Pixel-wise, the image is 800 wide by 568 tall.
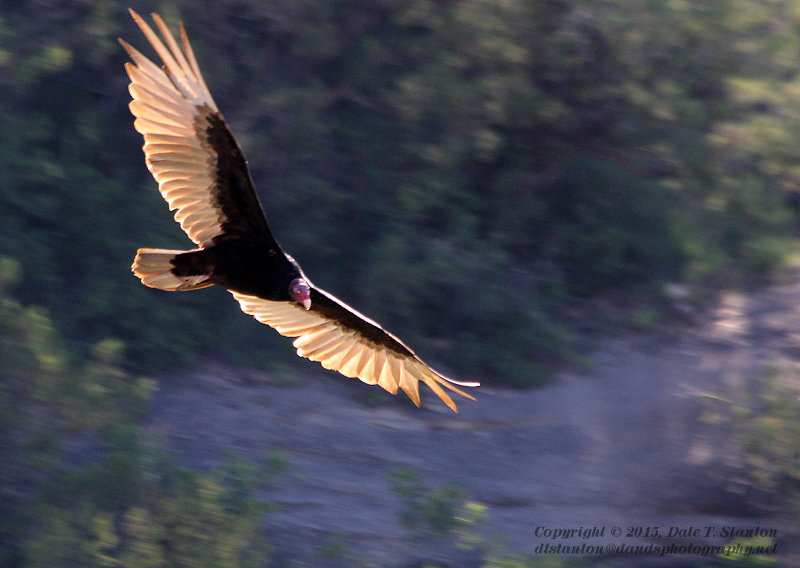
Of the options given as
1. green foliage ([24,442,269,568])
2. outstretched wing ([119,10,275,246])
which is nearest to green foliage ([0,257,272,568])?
green foliage ([24,442,269,568])

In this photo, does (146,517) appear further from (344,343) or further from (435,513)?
(435,513)

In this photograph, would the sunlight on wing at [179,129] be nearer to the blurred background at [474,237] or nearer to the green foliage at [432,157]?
the blurred background at [474,237]

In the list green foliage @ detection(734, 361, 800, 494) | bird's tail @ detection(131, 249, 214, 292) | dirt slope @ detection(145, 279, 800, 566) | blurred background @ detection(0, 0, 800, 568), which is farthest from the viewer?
blurred background @ detection(0, 0, 800, 568)

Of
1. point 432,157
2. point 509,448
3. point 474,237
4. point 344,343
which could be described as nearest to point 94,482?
point 344,343

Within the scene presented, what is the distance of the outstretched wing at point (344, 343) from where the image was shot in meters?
4.00

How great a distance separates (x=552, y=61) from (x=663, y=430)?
95.1 inches

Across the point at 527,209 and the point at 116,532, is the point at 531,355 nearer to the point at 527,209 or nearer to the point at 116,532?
the point at 527,209

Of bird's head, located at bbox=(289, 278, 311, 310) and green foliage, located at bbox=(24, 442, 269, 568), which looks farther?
green foliage, located at bbox=(24, 442, 269, 568)

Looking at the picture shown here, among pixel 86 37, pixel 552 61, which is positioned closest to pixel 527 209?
pixel 552 61

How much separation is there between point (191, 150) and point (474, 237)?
3595 millimetres

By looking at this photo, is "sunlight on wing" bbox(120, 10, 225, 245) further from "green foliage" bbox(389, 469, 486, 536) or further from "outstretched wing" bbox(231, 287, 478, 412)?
"green foliage" bbox(389, 469, 486, 536)

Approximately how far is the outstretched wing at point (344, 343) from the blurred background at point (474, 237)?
49.4 inches

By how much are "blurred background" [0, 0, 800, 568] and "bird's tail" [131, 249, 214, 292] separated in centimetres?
173

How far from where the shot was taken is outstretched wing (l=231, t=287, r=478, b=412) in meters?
4.00
